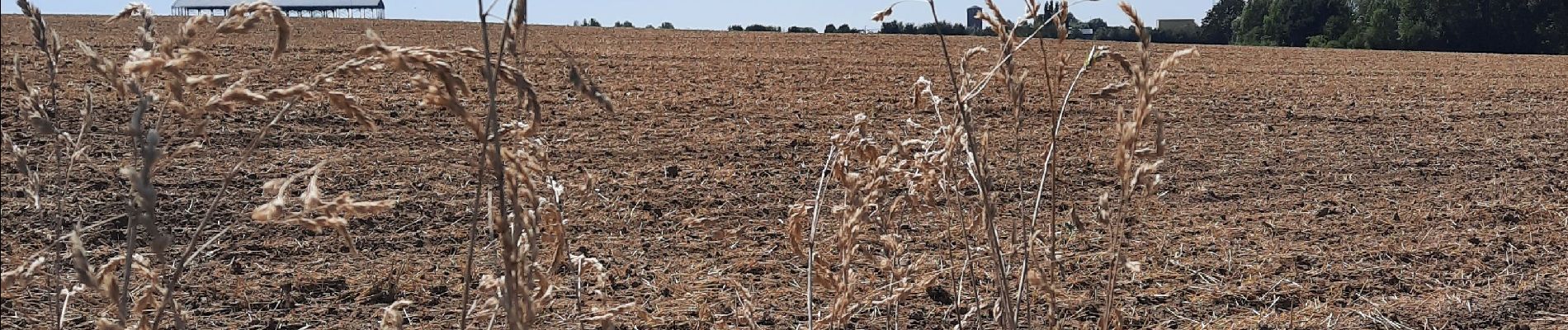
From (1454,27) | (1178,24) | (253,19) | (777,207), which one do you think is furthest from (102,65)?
(1178,24)

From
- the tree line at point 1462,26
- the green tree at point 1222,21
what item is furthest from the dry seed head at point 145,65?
the green tree at point 1222,21

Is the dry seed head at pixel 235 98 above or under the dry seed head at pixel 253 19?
under

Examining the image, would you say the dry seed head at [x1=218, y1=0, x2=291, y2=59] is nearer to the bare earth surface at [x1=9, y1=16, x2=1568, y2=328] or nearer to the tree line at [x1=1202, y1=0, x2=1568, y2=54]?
the bare earth surface at [x1=9, y1=16, x2=1568, y2=328]

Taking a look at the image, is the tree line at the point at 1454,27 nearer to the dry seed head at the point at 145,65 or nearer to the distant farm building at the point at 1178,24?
A: the distant farm building at the point at 1178,24

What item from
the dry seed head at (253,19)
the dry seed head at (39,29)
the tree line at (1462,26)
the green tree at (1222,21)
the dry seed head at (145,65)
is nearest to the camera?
the dry seed head at (145,65)

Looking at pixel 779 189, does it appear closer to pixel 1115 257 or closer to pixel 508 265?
pixel 1115 257

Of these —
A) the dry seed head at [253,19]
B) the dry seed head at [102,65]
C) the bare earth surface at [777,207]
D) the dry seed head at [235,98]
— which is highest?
the dry seed head at [253,19]

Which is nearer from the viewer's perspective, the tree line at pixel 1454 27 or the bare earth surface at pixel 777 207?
the bare earth surface at pixel 777 207

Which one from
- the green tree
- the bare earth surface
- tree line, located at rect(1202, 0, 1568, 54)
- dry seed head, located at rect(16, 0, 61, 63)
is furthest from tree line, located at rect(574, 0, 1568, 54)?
dry seed head, located at rect(16, 0, 61, 63)

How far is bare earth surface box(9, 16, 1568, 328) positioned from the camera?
141 inches

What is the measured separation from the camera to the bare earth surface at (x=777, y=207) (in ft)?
11.8

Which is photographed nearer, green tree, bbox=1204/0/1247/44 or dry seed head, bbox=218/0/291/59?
dry seed head, bbox=218/0/291/59

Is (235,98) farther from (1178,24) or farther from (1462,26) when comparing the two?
(1178,24)

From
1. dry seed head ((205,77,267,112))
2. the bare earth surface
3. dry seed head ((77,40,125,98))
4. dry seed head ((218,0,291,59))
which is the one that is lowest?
the bare earth surface
